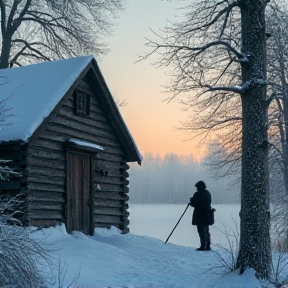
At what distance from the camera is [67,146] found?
16.0 meters

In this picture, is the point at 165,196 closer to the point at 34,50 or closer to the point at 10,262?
the point at 34,50

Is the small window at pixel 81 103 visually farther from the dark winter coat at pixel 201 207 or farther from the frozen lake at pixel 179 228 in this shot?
the frozen lake at pixel 179 228

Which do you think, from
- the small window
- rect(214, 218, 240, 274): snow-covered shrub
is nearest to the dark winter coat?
rect(214, 218, 240, 274): snow-covered shrub

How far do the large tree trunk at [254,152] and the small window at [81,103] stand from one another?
20.6ft

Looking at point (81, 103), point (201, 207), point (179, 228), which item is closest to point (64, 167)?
point (81, 103)

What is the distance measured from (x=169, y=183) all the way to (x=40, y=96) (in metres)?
Answer: 98.6

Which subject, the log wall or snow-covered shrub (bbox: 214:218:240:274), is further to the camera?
the log wall

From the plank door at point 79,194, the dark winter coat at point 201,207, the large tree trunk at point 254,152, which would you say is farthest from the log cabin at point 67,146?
the large tree trunk at point 254,152

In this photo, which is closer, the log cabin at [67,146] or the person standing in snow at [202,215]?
the log cabin at [67,146]

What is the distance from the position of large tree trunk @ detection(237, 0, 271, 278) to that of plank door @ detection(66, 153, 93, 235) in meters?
6.22

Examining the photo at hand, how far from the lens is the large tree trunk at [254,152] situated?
11.1 metres

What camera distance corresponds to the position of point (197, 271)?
12.5 m

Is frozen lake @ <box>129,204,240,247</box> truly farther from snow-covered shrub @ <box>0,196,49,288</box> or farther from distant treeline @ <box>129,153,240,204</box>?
distant treeline @ <box>129,153,240,204</box>

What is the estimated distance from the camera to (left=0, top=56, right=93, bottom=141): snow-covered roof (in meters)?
14.0
